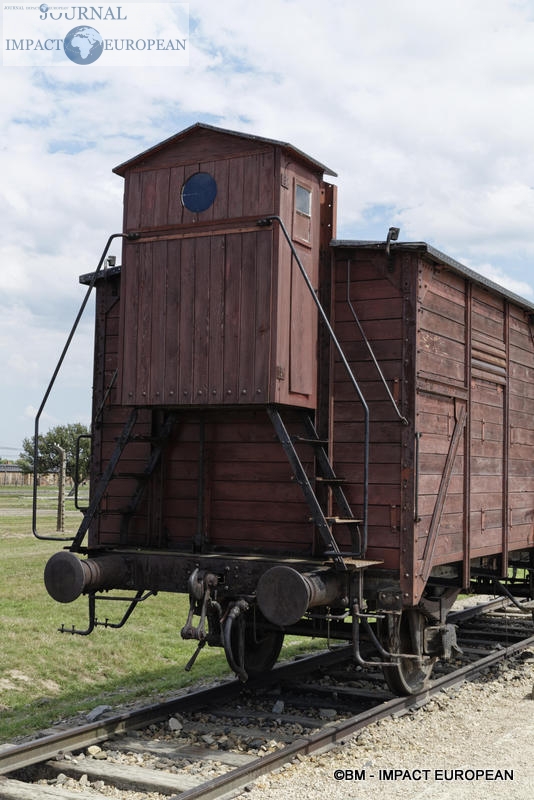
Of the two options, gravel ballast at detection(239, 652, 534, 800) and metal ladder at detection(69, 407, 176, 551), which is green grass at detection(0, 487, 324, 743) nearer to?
metal ladder at detection(69, 407, 176, 551)

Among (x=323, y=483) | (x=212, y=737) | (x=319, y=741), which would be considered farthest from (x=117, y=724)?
(x=323, y=483)

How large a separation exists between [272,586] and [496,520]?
372 cm

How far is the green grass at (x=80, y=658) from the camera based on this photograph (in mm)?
8195

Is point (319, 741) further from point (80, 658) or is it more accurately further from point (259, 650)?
point (80, 658)

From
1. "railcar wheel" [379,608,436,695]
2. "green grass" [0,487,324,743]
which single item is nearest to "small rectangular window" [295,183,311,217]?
"railcar wheel" [379,608,436,695]

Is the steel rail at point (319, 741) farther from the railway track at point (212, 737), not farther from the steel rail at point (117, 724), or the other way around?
the steel rail at point (117, 724)

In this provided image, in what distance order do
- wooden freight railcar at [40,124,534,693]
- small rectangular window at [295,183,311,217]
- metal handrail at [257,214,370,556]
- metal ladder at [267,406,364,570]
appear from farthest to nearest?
small rectangular window at [295,183,311,217] → wooden freight railcar at [40,124,534,693] → metal ladder at [267,406,364,570] → metal handrail at [257,214,370,556]

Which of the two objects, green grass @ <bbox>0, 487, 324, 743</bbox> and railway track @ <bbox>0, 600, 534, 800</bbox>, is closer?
railway track @ <bbox>0, 600, 534, 800</bbox>

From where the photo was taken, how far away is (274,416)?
22.8 feet

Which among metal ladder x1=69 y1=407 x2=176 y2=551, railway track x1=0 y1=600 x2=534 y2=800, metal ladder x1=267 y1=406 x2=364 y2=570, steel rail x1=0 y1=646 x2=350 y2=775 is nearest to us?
railway track x1=0 y1=600 x2=534 y2=800

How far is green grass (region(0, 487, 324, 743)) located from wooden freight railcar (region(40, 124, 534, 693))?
1124mm

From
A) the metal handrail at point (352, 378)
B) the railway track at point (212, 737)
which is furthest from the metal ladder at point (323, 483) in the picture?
the railway track at point (212, 737)

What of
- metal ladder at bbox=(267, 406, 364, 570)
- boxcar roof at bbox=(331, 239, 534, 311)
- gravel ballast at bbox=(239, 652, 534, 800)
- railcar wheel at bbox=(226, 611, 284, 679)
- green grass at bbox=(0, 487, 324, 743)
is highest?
boxcar roof at bbox=(331, 239, 534, 311)

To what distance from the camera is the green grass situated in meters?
8.20
